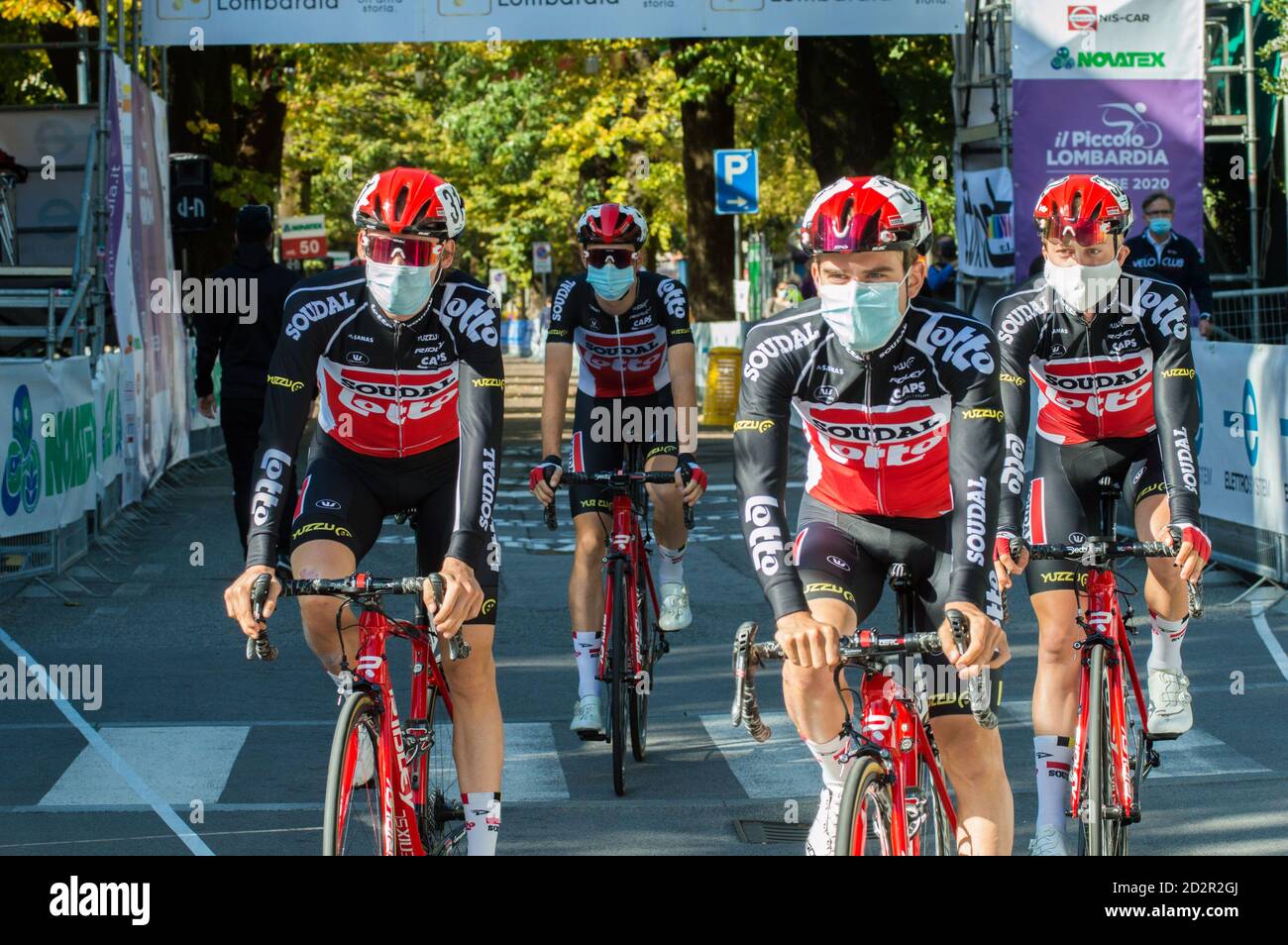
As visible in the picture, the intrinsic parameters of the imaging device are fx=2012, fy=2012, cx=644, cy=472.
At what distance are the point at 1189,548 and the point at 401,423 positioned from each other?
7.69 feet

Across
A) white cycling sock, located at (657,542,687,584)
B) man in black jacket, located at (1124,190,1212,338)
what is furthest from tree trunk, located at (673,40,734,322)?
white cycling sock, located at (657,542,687,584)

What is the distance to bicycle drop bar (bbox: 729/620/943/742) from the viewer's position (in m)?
4.42

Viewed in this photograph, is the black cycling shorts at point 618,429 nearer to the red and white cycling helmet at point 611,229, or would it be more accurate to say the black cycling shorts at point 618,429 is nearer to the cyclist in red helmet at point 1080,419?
the red and white cycling helmet at point 611,229

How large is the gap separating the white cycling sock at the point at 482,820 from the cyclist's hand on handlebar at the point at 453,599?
0.75 metres

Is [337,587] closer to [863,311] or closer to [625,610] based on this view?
[863,311]

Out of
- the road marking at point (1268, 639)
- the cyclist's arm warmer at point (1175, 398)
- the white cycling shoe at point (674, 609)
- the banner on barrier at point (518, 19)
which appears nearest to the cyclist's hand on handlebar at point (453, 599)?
the cyclist's arm warmer at point (1175, 398)

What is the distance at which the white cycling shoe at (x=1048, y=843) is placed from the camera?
19.4ft

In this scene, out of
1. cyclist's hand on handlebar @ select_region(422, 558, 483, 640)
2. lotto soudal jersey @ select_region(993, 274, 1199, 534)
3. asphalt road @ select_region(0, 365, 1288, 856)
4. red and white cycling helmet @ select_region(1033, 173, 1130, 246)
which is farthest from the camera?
asphalt road @ select_region(0, 365, 1288, 856)

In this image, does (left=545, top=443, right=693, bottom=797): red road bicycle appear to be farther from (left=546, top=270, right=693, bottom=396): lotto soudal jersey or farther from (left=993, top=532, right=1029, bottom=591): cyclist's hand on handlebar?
(left=993, top=532, right=1029, bottom=591): cyclist's hand on handlebar

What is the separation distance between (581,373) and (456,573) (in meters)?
3.58

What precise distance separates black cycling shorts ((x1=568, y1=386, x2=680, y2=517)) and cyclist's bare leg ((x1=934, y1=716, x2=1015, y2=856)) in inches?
140

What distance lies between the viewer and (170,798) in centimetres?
752

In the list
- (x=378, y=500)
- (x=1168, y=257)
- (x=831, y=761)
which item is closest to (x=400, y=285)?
(x=378, y=500)
